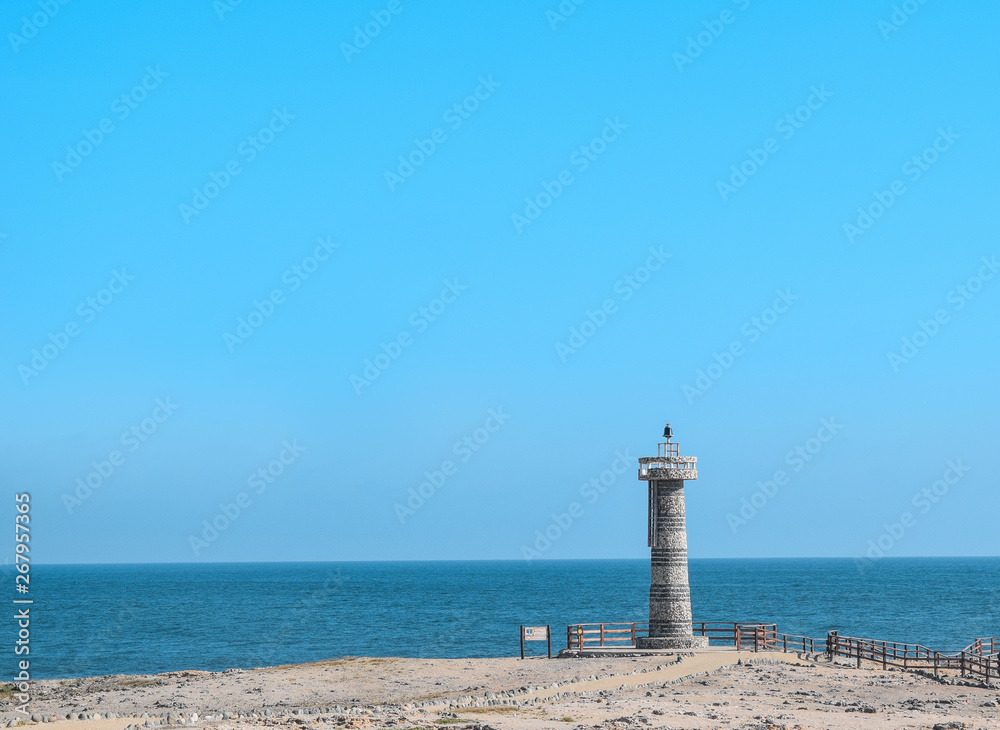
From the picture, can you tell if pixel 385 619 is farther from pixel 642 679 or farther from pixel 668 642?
pixel 642 679

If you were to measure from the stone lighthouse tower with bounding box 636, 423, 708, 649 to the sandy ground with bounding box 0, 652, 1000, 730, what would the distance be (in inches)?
76.0

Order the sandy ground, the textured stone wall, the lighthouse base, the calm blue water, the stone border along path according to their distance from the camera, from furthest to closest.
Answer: the calm blue water
the textured stone wall
the lighthouse base
the stone border along path
the sandy ground

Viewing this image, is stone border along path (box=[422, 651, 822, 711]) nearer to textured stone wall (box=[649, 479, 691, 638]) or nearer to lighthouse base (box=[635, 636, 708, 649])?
lighthouse base (box=[635, 636, 708, 649])

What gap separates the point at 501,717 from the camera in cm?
2923

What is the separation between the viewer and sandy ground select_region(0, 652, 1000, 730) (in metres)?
28.7

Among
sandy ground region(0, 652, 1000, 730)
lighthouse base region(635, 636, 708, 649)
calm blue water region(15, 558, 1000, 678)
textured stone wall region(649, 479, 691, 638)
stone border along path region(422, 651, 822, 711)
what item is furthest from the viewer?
calm blue water region(15, 558, 1000, 678)

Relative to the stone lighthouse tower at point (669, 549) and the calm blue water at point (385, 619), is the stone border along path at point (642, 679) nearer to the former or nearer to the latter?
the stone lighthouse tower at point (669, 549)

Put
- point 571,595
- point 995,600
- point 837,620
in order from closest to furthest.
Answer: point 837,620
point 995,600
point 571,595

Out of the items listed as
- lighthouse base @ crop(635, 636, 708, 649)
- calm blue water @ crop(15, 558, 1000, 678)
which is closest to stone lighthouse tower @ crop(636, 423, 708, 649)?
lighthouse base @ crop(635, 636, 708, 649)

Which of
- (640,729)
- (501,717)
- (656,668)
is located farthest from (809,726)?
(656,668)

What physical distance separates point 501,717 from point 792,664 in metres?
16.4

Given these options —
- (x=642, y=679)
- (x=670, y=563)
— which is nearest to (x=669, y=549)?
(x=670, y=563)

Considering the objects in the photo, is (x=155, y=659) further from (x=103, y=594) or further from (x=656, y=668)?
(x=103, y=594)

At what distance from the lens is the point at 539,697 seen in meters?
33.7
